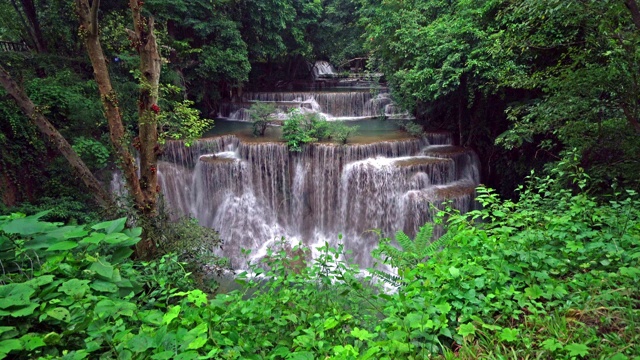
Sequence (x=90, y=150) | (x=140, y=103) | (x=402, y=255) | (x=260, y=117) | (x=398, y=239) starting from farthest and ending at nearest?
(x=260, y=117) < (x=90, y=150) < (x=140, y=103) < (x=398, y=239) < (x=402, y=255)

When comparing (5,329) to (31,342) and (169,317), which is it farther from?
(169,317)

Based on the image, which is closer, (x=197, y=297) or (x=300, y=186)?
(x=197, y=297)

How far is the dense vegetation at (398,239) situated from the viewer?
6.46 ft

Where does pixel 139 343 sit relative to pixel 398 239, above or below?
above

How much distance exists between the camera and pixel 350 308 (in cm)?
270

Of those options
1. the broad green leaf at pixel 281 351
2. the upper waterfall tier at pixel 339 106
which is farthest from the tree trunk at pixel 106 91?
the upper waterfall tier at pixel 339 106

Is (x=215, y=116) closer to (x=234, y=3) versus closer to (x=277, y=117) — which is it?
(x=277, y=117)

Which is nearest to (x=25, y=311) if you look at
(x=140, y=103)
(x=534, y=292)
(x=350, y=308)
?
(x=350, y=308)

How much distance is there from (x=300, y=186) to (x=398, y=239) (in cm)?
642

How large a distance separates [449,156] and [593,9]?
6.22m

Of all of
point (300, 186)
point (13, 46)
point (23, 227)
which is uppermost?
point (13, 46)

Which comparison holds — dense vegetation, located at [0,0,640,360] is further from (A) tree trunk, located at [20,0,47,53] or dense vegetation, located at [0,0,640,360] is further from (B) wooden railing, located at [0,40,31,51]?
(B) wooden railing, located at [0,40,31,51]

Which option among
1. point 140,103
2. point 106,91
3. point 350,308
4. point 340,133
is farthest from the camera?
point 340,133

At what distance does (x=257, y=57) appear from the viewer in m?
16.8
